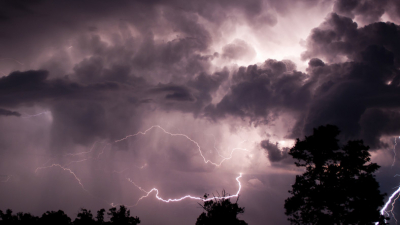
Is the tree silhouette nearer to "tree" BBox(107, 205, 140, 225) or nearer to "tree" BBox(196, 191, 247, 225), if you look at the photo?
"tree" BBox(107, 205, 140, 225)

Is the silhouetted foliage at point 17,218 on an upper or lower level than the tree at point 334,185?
lower

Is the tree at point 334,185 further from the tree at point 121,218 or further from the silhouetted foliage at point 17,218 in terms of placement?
the silhouetted foliage at point 17,218

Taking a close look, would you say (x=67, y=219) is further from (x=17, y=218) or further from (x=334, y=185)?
(x=334, y=185)

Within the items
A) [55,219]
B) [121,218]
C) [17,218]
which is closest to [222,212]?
[121,218]

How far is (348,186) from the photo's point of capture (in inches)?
675

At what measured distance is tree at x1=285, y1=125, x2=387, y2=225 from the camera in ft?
54.6

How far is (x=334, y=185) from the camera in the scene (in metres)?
17.5

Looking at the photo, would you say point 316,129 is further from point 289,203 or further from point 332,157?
point 289,203

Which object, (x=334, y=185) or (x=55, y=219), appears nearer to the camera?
(x=334, y=185)

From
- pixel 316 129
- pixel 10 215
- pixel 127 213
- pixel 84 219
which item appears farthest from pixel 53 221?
pixel 316 129

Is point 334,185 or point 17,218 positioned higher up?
point 334,185

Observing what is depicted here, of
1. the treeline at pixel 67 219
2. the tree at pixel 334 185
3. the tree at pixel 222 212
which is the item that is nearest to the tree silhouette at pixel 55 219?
the treeline at pixel 67 219

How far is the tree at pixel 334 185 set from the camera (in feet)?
54.6

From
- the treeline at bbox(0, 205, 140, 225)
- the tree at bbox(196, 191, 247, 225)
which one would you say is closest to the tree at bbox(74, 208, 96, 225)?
the treeline at bbox(0, 205, 140, 225)
